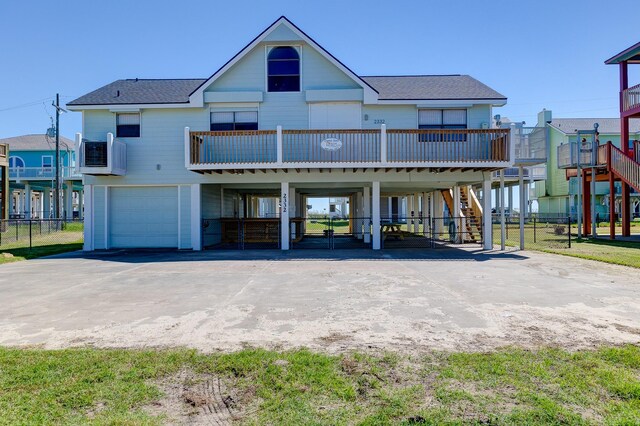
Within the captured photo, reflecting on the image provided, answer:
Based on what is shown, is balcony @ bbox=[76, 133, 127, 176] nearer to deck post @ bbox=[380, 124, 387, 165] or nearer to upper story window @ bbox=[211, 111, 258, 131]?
upper story window @ bbox=[211, 111, 258, 131]

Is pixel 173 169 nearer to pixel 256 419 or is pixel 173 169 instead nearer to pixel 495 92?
pixel 495 92

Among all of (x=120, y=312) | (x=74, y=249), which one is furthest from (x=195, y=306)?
(x=74, y=249)

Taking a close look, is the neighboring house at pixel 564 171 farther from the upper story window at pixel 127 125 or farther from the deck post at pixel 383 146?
the upper story window at pixel 127 125

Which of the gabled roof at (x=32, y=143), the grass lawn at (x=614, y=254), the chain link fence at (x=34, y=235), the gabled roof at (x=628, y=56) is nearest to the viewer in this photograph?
the grass lawn at (x=614, y=254)

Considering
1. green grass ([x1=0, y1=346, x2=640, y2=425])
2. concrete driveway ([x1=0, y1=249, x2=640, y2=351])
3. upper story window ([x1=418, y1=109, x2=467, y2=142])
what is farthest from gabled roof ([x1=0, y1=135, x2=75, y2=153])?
green grass ([x1=0, y1=346, x2=640, y2=425])

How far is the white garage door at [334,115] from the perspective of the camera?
1639 centimetres

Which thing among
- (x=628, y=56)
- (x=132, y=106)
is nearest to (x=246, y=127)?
(x=132, y=106)

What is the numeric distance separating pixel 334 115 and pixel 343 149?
214 centimetres

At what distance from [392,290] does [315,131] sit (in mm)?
8521

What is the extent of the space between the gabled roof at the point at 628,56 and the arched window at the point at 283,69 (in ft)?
51.4

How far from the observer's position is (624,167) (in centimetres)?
1886

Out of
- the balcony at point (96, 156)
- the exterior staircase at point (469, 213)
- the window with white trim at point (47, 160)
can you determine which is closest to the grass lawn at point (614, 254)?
the exterior staircase at point (469, 213)

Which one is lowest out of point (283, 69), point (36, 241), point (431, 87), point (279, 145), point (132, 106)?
point (36, 241)

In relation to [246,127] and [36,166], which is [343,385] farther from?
[36,166]
